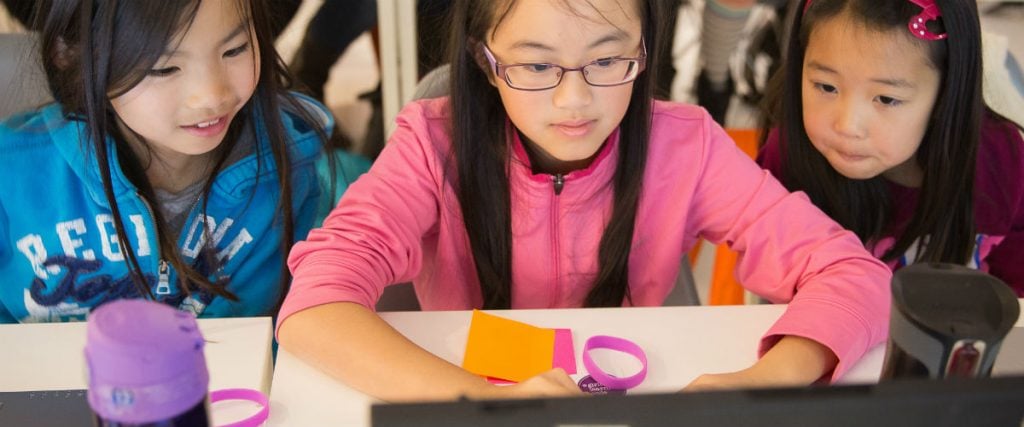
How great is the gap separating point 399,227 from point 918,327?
0.68 m

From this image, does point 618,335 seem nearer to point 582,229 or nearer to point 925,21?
point 582,229

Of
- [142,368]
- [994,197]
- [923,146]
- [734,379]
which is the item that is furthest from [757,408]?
[994,197]

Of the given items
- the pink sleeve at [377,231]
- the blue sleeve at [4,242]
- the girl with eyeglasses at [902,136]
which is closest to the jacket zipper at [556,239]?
the pink sleeve at [377,231]

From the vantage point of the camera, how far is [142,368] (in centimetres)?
45

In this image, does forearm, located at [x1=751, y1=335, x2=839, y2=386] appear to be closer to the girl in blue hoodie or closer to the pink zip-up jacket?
the pink zip-up jacket

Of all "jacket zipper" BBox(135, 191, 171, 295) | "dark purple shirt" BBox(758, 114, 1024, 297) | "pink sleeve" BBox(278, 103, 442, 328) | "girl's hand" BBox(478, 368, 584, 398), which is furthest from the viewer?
"dark purple shirt" BBox(758, 114, 1024, 297)

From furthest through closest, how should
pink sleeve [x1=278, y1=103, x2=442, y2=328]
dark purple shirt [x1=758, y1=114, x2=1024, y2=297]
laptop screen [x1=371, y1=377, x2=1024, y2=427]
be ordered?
dark purple shirt [x1=758, y1=114, x2=1024, y2=297], pink sleeve [x1=278, y1=103, x2=442, y2=328], laptop screen [x1=371, y1=377, x2=1024, y2=427]

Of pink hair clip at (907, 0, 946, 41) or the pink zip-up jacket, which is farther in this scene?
pink hair clip at (907, 0, 946, 41)

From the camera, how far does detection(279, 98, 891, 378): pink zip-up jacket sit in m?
1.04

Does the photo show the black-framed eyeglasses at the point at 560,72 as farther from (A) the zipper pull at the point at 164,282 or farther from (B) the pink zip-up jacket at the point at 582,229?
(A) the zipper pull at the point at 164,282

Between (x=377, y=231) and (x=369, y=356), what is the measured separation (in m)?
0.22

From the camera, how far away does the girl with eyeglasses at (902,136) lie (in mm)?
1187

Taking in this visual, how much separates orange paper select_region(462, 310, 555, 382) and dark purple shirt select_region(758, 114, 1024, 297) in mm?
599

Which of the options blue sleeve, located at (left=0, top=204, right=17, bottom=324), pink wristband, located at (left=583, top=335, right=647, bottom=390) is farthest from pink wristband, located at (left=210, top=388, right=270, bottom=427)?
blue sleeve, located at (left=0, top=204, right=17, bottom=324)
